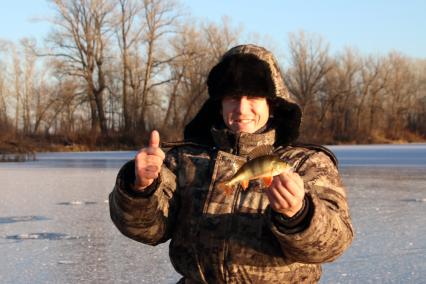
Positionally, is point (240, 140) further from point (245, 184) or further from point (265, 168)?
point (265, 168)

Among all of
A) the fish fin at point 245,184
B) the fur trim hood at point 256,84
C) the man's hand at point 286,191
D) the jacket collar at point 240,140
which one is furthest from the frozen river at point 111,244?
the man's hand at point 286,191

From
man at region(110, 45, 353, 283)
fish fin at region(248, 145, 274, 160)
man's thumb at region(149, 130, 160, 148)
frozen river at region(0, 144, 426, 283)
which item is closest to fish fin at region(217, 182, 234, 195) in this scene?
man at region(110, 45, 353, 283)

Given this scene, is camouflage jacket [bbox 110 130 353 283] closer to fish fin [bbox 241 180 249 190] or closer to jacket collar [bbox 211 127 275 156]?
jacket collar [bbox 211 127 275 156]

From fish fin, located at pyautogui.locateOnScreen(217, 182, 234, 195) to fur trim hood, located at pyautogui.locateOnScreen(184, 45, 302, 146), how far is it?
1.04 ft

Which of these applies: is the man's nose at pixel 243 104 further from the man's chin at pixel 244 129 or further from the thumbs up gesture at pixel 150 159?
the thumbs up gesture at pixel 150 159

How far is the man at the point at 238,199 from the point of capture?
6.74 feet

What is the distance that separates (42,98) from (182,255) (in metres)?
A: 64.9

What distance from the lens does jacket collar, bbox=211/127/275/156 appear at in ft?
7.50

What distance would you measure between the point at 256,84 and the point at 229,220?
53 centimetres

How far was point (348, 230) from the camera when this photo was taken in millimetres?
2162

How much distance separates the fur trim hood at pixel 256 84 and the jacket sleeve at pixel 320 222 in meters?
0.22

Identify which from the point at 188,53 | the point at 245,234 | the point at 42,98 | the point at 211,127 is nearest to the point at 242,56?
the point at 211,127

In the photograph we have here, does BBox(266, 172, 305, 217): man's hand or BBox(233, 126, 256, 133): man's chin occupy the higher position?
BBox(233, 126, 256, 133): man's chin

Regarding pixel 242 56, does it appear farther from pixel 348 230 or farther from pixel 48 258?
pixel 48 258
